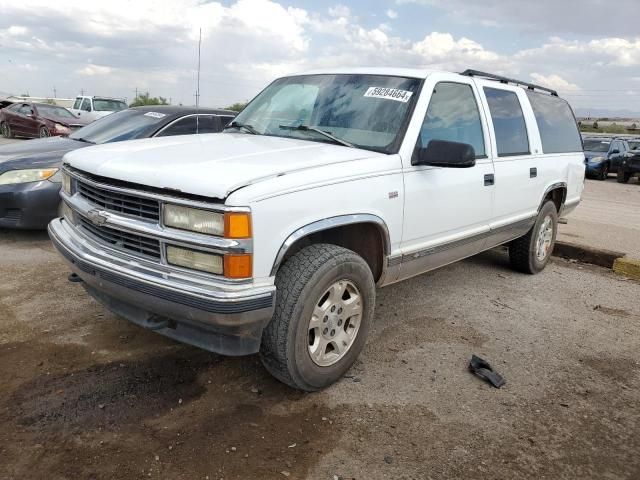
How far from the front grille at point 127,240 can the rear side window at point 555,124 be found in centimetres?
414

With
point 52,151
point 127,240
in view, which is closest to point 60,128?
point 52,151

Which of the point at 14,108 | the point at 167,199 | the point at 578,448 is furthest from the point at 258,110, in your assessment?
the point at 14,108

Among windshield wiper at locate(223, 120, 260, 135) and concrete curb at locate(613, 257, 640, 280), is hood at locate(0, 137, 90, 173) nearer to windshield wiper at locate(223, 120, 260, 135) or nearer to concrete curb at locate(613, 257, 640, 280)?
windshield wiper at locate(223, 120, 260, 135)

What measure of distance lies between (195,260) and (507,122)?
3.37 metres

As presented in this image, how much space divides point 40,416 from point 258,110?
2.74 meters

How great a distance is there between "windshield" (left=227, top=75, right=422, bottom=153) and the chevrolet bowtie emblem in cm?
144

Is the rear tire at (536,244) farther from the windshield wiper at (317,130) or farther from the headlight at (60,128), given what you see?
the headlight at (60,128)

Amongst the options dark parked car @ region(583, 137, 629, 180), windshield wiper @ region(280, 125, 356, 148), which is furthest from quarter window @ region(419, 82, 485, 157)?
dark parked car @ region(583, 137, 629, 180)

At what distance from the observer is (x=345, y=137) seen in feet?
12.1

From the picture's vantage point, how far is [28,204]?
5.61 metres

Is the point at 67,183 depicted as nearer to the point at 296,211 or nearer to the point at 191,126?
the point at 296,211

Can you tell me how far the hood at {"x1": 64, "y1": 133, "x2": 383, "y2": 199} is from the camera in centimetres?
264

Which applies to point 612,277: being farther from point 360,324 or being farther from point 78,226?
point 78,226

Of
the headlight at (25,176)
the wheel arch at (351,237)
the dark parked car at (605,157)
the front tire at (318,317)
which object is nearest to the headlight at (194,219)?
the wheel arch at (351,237)
